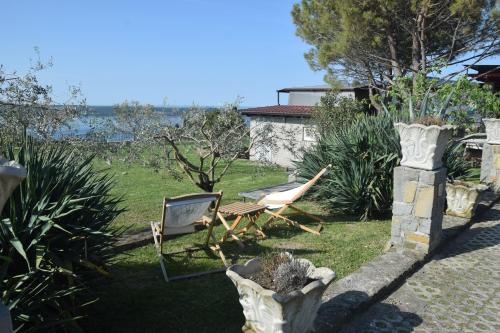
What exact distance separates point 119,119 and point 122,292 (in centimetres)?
589

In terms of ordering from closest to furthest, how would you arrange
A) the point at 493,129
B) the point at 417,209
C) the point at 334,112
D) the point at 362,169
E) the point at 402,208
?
1. the point at 417,209
2. the point at 402,208
3. the point at 362,169
4. the point at 493,129
5. the point at 334,112

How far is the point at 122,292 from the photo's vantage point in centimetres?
405

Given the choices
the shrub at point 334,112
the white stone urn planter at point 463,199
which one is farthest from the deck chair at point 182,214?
the shrub at point 334,112

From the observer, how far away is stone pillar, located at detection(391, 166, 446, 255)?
16.1ft

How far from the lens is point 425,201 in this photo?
4.92 metres

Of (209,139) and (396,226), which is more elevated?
(209,139)

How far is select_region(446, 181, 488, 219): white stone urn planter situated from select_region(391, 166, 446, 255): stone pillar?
172 cm

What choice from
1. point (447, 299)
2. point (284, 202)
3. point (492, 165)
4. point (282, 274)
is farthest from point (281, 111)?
point (282, 274)

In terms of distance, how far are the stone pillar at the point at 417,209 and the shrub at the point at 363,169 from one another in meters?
1.81

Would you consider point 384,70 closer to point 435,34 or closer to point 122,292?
point 435,34

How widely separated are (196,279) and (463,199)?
478 centimetres

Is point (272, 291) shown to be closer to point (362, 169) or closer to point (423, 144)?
point (423, 144)

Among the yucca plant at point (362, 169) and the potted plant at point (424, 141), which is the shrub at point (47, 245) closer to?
the potted plant at point (424, 141)

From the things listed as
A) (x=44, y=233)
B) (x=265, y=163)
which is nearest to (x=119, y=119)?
(x=265, y=163)
